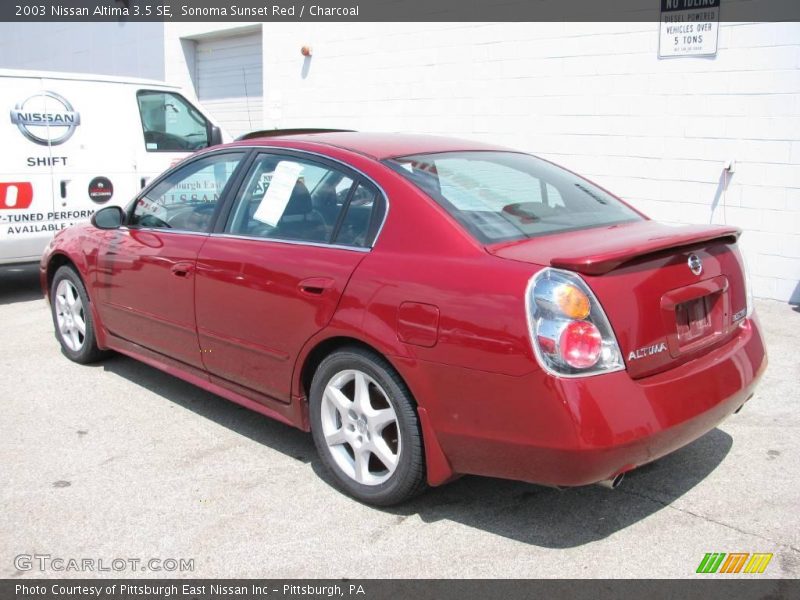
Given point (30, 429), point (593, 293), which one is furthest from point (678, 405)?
point (30, 429)

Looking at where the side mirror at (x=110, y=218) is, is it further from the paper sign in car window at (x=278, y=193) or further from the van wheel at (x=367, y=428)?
the van wheel at (x=367, y=428)

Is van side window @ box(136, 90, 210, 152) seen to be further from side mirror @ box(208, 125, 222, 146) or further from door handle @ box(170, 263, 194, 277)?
door handle @ box(170, 263, 194, 277)

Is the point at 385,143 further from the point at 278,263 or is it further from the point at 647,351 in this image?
the point at 647,351

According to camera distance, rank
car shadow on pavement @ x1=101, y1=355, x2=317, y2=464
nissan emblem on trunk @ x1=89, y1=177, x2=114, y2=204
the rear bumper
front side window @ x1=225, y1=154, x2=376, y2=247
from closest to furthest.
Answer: the rear bumper → front side window @ x1=225, y1=154, x2=376, y2=247 → car shadow on pavement @ x1=101, y1=355, x2=317, y2=464 → nissan emblem on trunk @ x1=89, y1=177, x2=114, y2=204

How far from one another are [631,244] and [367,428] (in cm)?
134

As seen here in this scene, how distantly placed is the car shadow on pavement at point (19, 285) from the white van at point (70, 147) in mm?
476

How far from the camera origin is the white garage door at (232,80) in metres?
12.8

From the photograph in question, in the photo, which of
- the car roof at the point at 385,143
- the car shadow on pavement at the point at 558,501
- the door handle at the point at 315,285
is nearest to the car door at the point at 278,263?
the door handle at the point at 315,285

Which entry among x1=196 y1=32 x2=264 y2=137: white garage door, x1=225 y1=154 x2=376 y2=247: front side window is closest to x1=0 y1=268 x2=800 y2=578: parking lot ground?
x1=225 y1=154 x2=376 y2=247: front side window

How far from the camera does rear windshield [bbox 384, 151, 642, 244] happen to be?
3.56 m

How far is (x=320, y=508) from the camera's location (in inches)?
145

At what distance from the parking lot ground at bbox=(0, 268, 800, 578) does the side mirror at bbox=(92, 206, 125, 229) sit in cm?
112

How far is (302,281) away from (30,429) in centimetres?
198

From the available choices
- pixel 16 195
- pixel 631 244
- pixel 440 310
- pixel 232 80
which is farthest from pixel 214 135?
pixel 631 244
